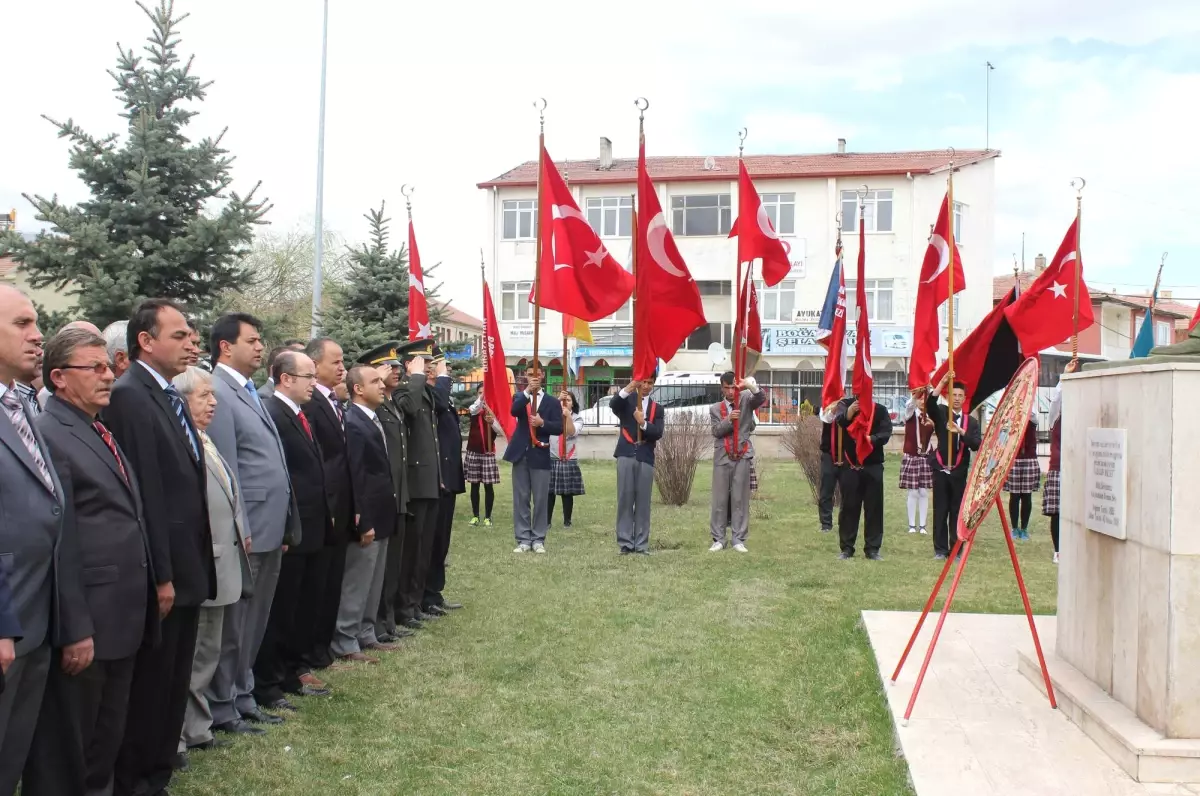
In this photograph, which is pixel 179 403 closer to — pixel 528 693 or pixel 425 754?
pixel 425 754

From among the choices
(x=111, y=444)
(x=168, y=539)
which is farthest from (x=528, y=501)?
(x=111, y=444)

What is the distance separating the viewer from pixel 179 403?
4609mm

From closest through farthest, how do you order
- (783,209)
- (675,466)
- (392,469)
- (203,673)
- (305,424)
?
(203,673) < (305,424) < (392,469) < (675,466) < (783,209)

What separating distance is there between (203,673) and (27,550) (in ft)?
6.52

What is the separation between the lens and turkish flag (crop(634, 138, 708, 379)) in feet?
34.0

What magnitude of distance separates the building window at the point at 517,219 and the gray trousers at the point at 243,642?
1410 inches

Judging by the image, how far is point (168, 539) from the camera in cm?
430

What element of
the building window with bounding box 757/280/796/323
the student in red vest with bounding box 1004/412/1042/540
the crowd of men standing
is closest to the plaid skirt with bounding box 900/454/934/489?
the student in red vest with bounding box 1004/412/1042/540

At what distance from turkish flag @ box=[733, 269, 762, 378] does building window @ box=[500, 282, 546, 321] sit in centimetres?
2925

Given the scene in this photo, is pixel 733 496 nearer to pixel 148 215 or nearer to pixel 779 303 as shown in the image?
pixel 148 215

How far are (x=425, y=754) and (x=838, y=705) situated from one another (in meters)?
2.39

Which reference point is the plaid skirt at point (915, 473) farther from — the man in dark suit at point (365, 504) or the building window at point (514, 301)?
the building window at point (514, 301)

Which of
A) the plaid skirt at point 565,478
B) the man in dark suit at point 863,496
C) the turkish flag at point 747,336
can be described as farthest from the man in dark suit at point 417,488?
the plaid skirt at point 565,478

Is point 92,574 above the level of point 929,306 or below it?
below
